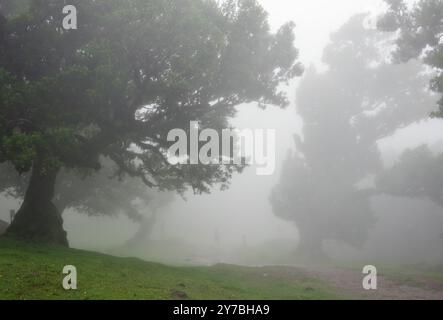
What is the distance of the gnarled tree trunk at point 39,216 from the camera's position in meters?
23.6

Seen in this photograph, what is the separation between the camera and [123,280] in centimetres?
1611

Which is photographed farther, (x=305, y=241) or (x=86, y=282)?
(x=305, y=241)

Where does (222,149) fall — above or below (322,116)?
below

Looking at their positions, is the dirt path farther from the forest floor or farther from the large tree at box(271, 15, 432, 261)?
the large tree at box(271, 15, 432, 261)

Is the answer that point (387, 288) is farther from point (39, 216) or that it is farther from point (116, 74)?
point (39, 216)

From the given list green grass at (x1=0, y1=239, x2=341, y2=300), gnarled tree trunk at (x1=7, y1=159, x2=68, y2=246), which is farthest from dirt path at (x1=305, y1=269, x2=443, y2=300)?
gnarled tree trunk at (x1=7, y1=159, x2=68, y2=246)

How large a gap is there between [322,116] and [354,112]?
14.7ft

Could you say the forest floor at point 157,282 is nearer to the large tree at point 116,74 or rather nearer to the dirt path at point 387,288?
the dirt path at point 387,288

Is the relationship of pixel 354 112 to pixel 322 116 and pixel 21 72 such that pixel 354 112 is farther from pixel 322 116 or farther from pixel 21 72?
pixel 21 72

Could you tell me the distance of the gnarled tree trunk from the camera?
23.6m

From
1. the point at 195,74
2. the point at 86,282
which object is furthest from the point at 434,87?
the point at 86,282

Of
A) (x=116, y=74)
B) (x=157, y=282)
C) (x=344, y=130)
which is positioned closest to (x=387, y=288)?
(x=157, y=282)

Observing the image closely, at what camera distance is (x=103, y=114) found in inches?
838

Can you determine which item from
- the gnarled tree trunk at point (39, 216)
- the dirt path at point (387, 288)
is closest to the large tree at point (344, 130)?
the dirt path at point (387, 288)
